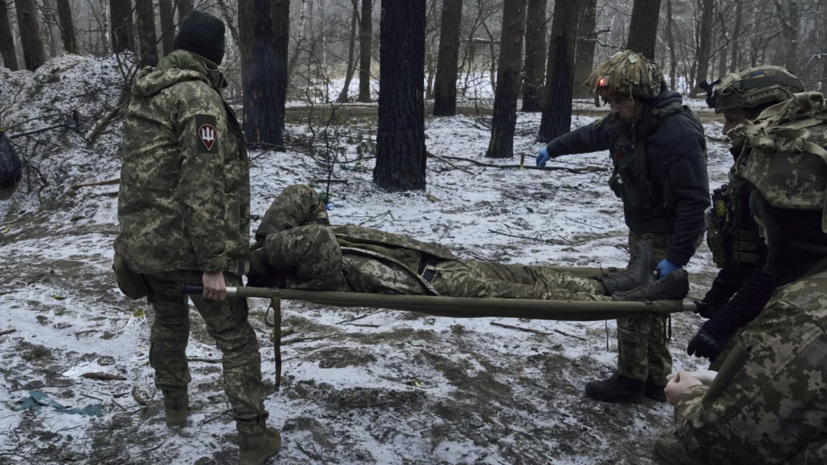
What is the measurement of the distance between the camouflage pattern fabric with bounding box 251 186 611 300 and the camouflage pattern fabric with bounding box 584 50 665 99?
43.1 inches

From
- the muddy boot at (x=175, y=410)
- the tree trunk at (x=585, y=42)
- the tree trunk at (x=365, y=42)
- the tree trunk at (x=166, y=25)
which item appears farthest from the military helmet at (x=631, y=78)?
the tree trunk at (x=365, y=42)

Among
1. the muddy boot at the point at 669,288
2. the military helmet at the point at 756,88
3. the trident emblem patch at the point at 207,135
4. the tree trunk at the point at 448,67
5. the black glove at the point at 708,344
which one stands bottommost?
the black glove at the point at 708,344

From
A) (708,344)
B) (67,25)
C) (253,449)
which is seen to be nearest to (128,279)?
(253,449)

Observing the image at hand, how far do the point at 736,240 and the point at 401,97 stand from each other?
535cm

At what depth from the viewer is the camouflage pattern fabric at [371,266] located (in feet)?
9.93

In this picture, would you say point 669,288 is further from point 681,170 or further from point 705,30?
point 705,30

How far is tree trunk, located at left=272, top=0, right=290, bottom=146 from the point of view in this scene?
8.55 m

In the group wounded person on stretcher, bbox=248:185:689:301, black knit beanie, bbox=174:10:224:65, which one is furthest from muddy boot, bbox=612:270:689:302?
black knit beanie, bbox=174:10:224:65

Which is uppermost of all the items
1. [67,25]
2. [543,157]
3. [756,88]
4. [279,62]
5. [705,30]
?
[705,30]

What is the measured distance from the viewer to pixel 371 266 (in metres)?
3.31

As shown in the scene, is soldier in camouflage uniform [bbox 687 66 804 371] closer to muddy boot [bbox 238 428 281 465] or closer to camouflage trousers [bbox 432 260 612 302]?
camouflage trousers [bbox 432 260 612 302]

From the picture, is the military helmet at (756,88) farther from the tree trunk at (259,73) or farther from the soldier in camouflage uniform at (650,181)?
the tree trunk at (259,73)

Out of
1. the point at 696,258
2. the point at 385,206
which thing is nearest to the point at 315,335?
the point at 385,206

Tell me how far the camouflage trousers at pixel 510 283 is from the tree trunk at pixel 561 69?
7.55 m
